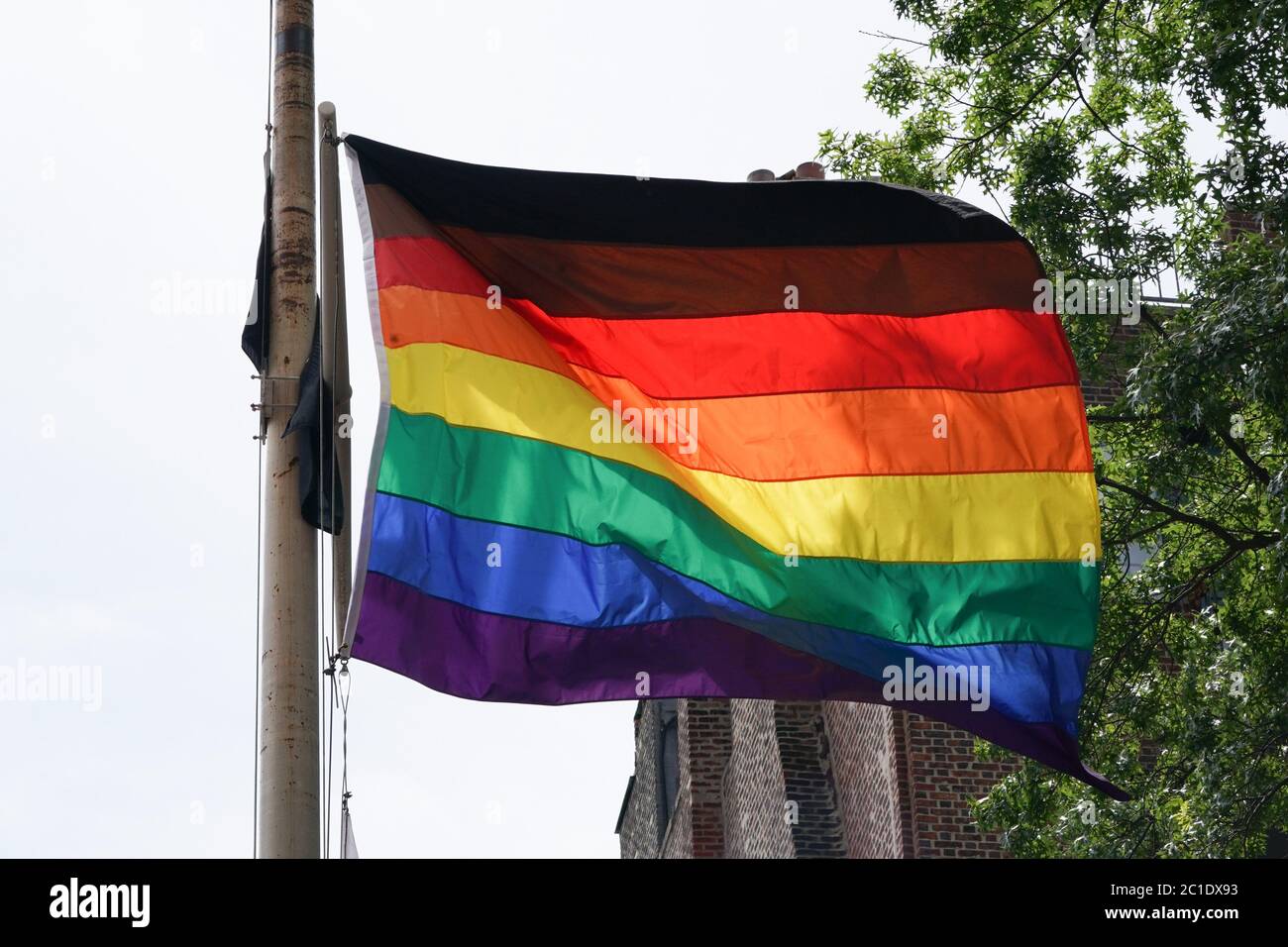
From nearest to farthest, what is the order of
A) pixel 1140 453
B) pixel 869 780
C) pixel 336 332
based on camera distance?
1. pixel 336 332
2. pixel 1140 453
3. pixel 869 780

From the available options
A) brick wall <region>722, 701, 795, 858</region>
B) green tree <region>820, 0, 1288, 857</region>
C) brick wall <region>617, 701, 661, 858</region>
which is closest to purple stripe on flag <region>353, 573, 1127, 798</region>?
green tree <region>820, 0, 1288, 857</region>

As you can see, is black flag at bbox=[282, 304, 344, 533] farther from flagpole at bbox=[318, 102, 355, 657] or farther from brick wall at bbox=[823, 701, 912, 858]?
brick wall at bbox=[823, 701, 912, 858]

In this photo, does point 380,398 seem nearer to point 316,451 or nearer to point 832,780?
point 316,451

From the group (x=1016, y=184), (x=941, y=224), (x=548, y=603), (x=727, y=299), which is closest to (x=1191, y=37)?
(x=1016, y=184)

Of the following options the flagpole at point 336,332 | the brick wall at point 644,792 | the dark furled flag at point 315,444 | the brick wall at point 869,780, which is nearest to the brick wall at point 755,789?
the brick wall at point 869,780

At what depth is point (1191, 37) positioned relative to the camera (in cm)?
1285

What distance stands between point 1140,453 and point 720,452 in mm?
6282

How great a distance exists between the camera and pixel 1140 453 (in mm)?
13688

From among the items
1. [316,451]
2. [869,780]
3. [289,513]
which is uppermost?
[316,451]

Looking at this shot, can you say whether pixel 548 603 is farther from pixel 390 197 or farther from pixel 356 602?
pixel 390 197

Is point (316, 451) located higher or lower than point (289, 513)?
higher

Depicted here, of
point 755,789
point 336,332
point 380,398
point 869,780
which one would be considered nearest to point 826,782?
point 869,780

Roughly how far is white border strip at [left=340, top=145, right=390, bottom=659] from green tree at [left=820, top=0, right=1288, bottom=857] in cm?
637

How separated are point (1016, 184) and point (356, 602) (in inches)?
330
